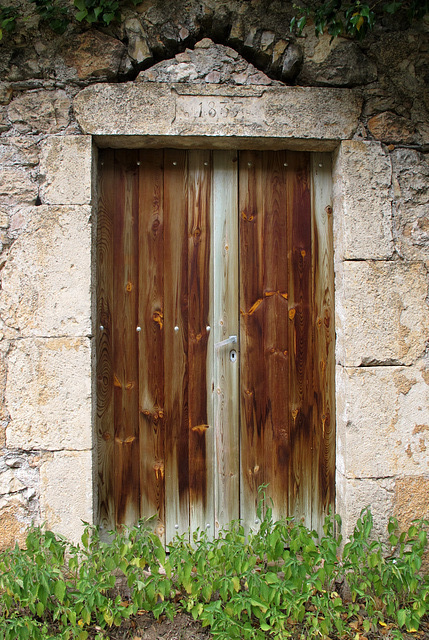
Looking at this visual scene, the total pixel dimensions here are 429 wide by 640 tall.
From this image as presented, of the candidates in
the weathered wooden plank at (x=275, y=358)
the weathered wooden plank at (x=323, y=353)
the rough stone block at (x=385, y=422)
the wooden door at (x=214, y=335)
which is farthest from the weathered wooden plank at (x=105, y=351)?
the rough stone block at (x=385, y=422)

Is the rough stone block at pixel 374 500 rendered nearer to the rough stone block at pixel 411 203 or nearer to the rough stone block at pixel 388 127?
the rough stone block at pixel 411 203

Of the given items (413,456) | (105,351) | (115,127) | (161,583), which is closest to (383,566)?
(413,456)

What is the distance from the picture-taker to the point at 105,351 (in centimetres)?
239

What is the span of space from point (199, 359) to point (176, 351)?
13cm

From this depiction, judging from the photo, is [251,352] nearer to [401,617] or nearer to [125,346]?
[125,346]

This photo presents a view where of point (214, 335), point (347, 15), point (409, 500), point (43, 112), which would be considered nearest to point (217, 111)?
point (347, 15)

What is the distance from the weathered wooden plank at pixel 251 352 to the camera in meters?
2.44

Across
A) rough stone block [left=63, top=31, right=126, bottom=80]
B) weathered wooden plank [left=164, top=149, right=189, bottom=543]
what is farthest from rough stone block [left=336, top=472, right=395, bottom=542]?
rough stone block [left=63, top=31, right=126, bottom=80]

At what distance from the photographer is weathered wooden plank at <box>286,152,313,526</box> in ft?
8.04

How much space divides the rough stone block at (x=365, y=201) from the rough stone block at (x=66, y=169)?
4.20ft

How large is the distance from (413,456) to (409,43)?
207 cm

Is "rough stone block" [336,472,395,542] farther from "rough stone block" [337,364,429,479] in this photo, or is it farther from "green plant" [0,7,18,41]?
"green plant" [0,7,18,41]

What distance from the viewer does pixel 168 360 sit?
95.6 inches

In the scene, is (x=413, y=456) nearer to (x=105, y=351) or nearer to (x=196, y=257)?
(x=196, y=257)
